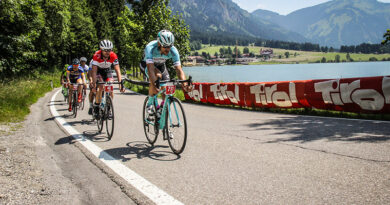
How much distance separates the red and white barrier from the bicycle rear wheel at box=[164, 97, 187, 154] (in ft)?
22.7

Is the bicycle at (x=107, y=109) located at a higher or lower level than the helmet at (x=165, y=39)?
lower

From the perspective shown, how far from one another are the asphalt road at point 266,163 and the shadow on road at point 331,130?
2 centimetres

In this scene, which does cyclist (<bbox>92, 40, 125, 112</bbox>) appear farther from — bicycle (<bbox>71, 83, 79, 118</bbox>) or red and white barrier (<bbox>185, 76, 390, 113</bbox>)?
red and white barrier (<bbox>185, 76, 390, 113</bbox>)

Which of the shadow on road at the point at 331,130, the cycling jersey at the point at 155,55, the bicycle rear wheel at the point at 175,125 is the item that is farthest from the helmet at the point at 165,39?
the shadow on road at the point at 331,130

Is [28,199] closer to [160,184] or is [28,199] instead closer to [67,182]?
[67,182]

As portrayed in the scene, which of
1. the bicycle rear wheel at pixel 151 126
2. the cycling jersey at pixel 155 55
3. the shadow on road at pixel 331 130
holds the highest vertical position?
the cycling jersey at pixel 155 55

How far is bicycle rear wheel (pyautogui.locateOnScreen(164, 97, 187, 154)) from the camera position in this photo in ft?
15.7

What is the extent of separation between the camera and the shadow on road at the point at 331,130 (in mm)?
5863

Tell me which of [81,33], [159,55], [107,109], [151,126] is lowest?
[151,126]

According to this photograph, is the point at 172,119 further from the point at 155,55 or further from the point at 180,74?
the point at 155,55

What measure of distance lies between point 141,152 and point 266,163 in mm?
2204

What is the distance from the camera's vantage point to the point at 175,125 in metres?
4.93

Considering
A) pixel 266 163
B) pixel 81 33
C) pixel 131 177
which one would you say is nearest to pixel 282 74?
pixel 81 33

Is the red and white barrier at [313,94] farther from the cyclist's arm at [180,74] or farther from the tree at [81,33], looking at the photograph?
the tree at [81,33]
